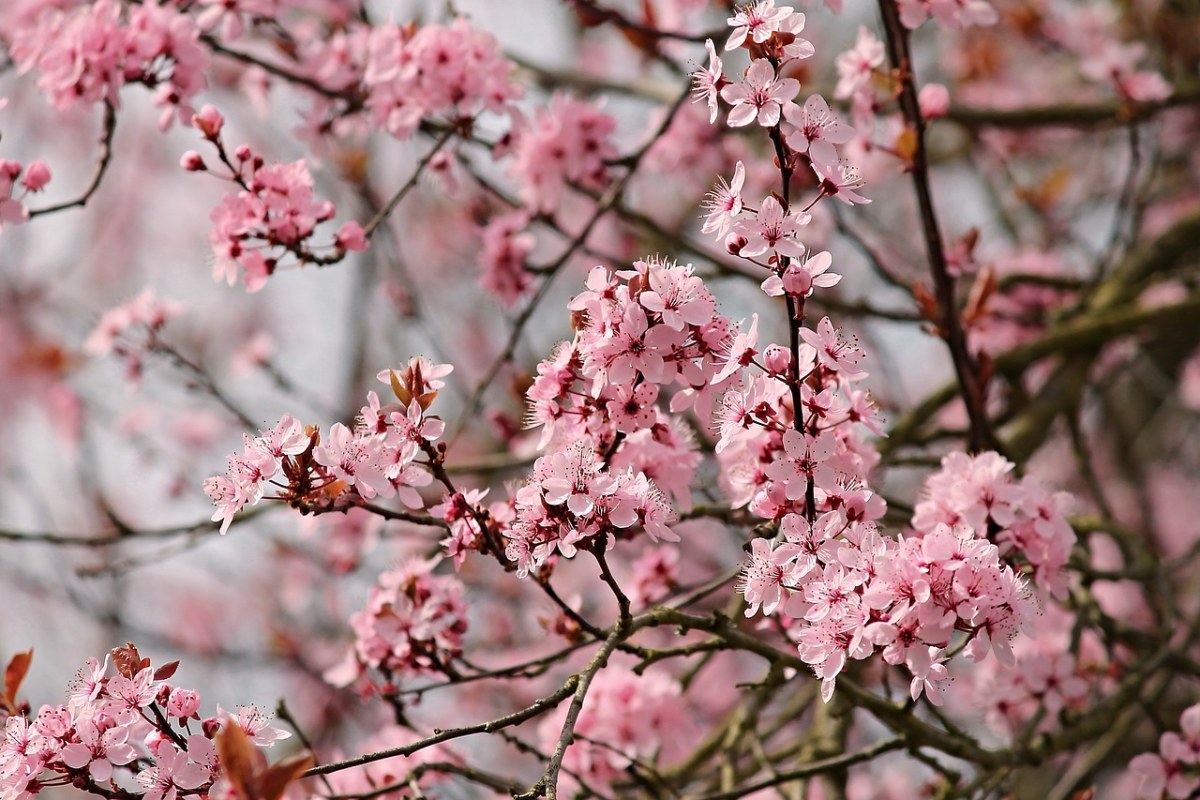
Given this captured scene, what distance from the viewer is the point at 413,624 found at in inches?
84.8

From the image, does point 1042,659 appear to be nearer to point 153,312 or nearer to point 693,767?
point 693,767

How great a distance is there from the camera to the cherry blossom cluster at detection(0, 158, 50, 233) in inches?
96.6

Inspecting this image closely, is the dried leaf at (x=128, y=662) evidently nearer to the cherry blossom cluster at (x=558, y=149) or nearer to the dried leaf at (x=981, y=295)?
the cherry blossom cluster at (x=558, y=149)

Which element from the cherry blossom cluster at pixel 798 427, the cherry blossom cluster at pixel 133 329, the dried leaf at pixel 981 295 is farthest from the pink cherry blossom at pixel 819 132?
the cherry blossom cluster at pixel 133 329

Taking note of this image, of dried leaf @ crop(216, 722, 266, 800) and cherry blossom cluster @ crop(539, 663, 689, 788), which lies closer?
dried leaf @ crop(216, 722, 266, 800)

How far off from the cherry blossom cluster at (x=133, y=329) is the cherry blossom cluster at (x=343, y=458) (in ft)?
5.35

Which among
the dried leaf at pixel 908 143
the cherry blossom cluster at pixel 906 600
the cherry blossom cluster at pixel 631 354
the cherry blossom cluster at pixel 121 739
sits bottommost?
the cherry blossom cluster at pixel 906 600

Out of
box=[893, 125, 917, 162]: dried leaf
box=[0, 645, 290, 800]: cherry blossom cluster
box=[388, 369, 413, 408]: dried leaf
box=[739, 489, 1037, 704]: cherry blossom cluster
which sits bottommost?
box=[739, 489, 1037, 704]: cherry blossom cluster

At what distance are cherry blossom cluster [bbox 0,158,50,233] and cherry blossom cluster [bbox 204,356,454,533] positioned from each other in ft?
3.44

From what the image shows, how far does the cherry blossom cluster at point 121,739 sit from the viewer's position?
65.8 inches

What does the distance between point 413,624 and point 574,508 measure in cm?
66

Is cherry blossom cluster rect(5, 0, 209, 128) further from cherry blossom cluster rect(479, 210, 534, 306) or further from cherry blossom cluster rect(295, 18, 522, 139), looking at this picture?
cherry blossom cluster rect(479, 210, 534, 306)

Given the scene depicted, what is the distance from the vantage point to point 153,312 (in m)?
3.29

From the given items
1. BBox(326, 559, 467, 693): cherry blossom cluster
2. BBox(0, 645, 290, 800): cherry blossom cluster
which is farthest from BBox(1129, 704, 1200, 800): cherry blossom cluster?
BBox(0, 645, 290, 800): cherry blossom cluster
